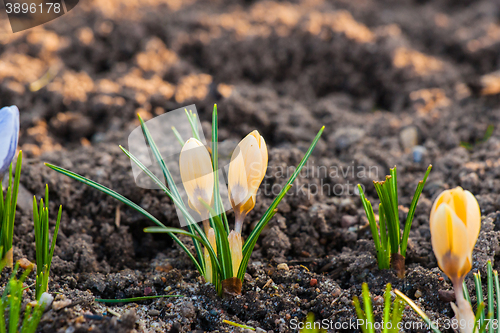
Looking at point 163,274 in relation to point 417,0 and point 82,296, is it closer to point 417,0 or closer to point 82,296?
point 82,296

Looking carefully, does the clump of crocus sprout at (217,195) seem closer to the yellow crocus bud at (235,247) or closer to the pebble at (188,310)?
the yellow crocus bud at (235,247)

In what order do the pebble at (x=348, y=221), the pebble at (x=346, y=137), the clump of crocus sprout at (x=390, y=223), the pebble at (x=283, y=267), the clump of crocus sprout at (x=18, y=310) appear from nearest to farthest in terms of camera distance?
the clump of crocus sprout at (x=18, y=310) → the clump of crocus sprout at (x=390, y=223) → the pebble at (x=283, y=267) → the pebble at (x=348, y=221) → the pebble at (x=346, y=137)

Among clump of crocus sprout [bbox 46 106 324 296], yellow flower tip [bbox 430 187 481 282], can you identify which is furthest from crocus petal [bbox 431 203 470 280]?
clump of crocus sprout [bbox 46 106 324 296]

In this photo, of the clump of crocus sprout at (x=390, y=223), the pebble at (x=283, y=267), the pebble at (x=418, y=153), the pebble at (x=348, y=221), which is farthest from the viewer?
the pebble at (x=418, y=153)

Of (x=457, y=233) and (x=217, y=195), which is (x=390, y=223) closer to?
(x=457, y=233)

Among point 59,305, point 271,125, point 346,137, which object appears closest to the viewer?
point 59,305

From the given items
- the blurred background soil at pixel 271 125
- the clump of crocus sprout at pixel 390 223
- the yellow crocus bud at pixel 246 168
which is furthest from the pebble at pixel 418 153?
the yellow crocus bud at pixel 246 168

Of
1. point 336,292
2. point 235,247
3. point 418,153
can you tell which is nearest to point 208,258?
point 235,247
